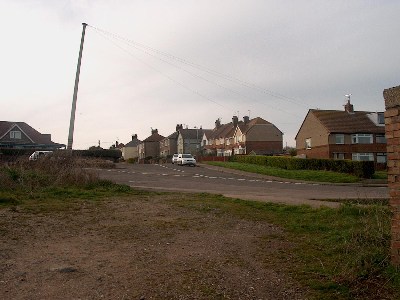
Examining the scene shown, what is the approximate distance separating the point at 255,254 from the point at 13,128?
61.0m

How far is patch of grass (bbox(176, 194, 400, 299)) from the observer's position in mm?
4582

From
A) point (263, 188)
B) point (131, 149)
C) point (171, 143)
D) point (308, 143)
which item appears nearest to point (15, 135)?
point (308, 143)

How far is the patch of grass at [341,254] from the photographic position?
4.58m

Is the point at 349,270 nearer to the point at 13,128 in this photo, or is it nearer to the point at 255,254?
the point at 255,254

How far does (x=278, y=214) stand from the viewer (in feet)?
34.7

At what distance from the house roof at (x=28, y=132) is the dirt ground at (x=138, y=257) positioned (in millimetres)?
54597

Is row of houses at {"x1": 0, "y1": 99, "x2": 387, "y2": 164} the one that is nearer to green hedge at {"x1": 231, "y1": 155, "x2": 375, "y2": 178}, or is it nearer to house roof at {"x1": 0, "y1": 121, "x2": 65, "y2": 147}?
house roof at {"x1": 0, "y1": 121, "x2": 65, "y2": 147}

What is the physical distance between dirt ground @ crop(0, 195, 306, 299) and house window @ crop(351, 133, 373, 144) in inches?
1680

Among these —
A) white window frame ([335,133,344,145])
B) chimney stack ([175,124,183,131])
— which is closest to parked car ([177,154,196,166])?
white window frame ([335,133,344,145])

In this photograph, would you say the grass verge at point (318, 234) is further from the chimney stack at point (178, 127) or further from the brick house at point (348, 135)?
the chimney stack at point (178, 127)

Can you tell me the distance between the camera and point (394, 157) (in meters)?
5.12

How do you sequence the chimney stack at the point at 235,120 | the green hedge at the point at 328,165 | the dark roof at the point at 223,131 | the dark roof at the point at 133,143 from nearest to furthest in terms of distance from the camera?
1. the green hedge at the point at 328,165
2. the chimney stack at the point at 235,120
3. the dark roof at the point at 223,131
4. the dark roof at the point at 133,143

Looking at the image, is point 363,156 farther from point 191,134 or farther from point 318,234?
point 191,134

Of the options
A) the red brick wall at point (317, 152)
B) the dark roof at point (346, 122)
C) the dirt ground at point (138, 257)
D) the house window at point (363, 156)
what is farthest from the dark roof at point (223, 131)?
the dirt ground at point (138, 257)
